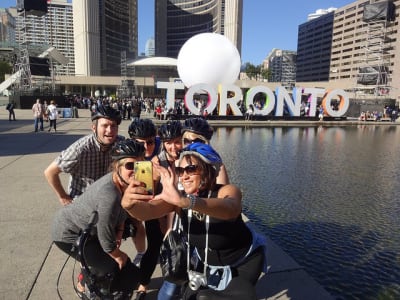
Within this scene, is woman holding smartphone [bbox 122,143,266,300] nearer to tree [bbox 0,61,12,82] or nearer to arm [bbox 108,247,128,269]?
arm [bbox 108,247,128,269]

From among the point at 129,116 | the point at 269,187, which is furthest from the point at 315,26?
the point at 269,187

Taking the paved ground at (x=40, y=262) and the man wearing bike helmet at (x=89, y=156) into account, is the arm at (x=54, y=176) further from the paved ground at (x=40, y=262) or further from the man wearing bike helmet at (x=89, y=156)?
the paved ground at (x=40, y=262)

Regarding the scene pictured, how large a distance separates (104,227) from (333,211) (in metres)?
5.06

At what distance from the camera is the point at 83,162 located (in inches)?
118

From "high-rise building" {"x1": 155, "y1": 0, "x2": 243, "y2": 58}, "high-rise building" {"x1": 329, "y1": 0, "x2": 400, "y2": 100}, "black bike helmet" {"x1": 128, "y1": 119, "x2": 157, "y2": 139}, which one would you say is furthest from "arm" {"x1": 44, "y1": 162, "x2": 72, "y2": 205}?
"high-rise building" {"x1": 155, "y1": 0, "x2": 243, "y2": 58}

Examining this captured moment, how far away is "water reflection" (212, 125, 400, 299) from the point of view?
13.2 feet

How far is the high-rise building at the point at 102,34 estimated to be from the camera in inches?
3814

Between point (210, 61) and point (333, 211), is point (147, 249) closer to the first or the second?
point (333, 211)

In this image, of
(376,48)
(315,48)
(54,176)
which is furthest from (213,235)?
(315,48)

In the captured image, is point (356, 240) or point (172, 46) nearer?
point (356, 240)

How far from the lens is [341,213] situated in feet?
19.6

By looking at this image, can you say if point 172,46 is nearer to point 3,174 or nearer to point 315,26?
point 315,26

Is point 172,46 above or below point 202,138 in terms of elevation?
above

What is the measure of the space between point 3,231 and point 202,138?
3.03m
